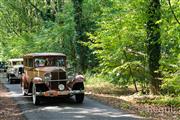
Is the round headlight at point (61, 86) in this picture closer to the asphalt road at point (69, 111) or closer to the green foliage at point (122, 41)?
the asphalt road at point (69, 111)

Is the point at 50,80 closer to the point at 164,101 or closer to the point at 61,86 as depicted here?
the point at 61,86

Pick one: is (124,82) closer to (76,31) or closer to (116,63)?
(116,63)

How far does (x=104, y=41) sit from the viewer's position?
1966 cm

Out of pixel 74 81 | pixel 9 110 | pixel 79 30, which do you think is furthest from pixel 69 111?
pixel 79 30

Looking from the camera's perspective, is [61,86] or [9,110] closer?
[9,110]

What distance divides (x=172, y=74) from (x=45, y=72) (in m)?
5.29

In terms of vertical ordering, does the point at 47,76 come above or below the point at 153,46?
below

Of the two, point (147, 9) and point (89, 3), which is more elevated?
point (89, 3)

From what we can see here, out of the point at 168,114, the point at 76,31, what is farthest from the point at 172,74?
the point at 76,31

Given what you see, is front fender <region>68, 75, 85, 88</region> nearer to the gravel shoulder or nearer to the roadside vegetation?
the roadside vegetation

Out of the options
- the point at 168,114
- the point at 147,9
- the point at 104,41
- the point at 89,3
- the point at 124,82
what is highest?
the point at 89,3

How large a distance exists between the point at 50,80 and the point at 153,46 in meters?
5.17

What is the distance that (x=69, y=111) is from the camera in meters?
15.1

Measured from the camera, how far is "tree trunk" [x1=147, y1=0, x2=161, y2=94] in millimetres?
18297
